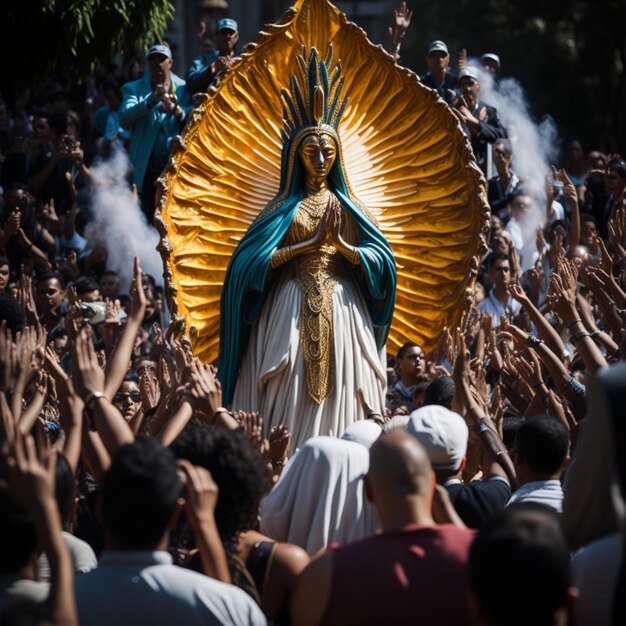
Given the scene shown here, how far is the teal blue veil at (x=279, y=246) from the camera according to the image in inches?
313

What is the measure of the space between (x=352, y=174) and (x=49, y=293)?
2400 millimetres

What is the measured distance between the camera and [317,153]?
794 cm

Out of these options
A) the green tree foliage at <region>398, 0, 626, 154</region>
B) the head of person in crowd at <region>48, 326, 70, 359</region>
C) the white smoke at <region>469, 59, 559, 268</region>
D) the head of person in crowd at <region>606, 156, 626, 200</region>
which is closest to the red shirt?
the head of person in crowd at <region>48, 326, 70, 359</region>

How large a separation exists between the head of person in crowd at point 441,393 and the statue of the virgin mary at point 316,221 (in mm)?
1279

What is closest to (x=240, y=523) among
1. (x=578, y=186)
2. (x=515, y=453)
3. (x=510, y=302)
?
(x=515, y=453)

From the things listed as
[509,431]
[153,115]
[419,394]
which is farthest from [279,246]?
[153,115]

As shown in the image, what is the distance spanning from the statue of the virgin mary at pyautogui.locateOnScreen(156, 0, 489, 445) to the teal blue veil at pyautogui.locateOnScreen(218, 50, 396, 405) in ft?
0.03

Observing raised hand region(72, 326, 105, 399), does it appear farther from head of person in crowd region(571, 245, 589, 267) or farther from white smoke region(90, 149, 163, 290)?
white smoke region(90, 149, 163, 290)

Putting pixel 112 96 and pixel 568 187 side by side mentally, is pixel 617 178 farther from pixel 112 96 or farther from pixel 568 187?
pixel 112 96

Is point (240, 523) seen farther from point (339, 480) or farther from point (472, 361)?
point (472, 361)

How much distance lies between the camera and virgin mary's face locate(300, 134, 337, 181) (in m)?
7.93

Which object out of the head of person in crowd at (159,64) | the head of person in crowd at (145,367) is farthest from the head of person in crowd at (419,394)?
the head of person in crowd at (159,64)

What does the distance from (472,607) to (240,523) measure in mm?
952

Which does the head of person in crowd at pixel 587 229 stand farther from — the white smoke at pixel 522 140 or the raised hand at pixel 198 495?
the raised hand at pixel 198 495
